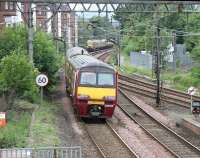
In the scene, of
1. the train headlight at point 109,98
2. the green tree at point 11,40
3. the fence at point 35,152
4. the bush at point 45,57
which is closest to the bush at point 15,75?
the train headlight at point 109,98

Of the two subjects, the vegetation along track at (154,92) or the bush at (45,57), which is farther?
the vegetation along track at (154,92)

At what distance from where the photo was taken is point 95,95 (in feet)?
92.7

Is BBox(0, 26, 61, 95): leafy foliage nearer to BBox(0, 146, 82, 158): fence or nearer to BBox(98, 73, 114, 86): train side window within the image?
BBox(98, 73, 114, 86): train side window

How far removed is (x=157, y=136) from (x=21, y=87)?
6552 mm

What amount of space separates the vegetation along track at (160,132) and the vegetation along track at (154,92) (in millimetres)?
3127

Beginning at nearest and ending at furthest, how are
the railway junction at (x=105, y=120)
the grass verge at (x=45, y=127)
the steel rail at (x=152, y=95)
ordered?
the grass verge at (x=45, y=127), the railway junction at (x=105, y=120), the steel rail at (x=152, y=95)

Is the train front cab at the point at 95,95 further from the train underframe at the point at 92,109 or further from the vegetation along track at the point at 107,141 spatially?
the vegetation along track at the point at 107,141

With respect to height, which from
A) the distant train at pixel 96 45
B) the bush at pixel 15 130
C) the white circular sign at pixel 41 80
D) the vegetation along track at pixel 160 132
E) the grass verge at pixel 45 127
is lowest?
the distant train at pixel 96 45

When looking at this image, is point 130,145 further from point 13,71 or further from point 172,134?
point 13,71

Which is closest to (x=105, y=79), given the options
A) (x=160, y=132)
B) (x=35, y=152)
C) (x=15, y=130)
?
(x=160, y=132)

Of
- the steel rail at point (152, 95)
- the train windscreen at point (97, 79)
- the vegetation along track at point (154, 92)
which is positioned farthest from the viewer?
the vegetation along track at point (154, 92)

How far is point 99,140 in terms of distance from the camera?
80.3ft

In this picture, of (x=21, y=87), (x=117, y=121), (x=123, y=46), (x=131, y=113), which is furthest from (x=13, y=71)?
(x=123, y=46)

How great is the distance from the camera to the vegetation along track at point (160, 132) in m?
22.4
